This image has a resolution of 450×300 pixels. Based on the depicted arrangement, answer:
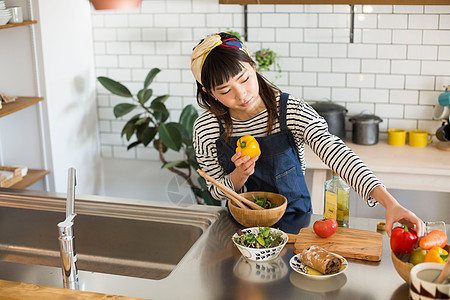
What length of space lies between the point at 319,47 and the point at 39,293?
280 centimetres

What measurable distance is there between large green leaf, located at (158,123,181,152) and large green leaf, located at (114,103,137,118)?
0.27 meters

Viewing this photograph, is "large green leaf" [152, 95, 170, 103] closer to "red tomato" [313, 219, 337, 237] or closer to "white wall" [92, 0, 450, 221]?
"white wall" [92, 0, 450, 221]

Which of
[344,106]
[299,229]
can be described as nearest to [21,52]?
[344,106]

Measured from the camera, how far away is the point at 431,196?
12.5 ft

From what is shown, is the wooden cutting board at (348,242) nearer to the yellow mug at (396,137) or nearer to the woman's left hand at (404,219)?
the woman's left hand at (404,219)

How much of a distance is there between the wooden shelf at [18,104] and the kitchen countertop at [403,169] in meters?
1.84

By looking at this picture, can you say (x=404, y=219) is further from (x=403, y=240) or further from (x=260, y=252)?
(x=260, y=252)

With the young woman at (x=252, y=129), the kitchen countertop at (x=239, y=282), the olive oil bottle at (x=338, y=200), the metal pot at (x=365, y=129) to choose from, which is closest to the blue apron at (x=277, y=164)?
the young woman at (x=252, y=129)

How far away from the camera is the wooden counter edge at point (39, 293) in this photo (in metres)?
1.57

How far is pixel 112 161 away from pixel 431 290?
353 centimetres

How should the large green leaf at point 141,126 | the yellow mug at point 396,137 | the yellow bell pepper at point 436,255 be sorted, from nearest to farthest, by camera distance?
the yellow bell pepper at point 436,255 → the yellow mug at point 396,137 → the large green leaf at point 141,126

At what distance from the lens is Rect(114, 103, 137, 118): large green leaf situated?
3.91 meters

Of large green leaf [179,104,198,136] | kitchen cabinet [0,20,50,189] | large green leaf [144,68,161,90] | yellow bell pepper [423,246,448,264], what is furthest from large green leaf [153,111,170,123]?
yellow bell pepper [423,246,448,264]

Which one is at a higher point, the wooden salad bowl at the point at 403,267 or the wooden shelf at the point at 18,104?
the wooden shelf at the point at 18,104
